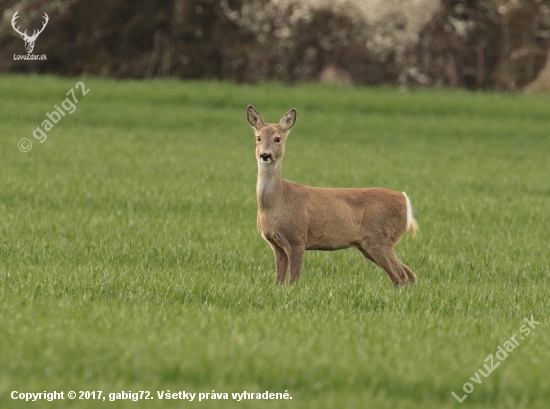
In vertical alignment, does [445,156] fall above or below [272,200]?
below

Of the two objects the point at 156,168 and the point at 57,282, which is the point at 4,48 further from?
the point at 57,282

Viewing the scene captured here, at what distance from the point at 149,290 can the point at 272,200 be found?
1.55 m

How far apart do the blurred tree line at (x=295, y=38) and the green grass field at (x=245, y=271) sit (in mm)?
8878

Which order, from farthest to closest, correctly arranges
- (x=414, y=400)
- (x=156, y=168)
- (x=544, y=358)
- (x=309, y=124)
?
(x=309, y=124) → (x=156, y=168) → (x=544, y=358) → (x=414, y=400)

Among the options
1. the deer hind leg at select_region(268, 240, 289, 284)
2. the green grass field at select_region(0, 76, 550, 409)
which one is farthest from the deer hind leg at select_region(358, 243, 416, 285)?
the deer hind leg at select_region(268, 240, 289, 284)

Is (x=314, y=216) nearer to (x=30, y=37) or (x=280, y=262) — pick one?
(x=280, y=262)

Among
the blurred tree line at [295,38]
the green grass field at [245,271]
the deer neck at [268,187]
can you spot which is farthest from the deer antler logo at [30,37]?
the deer neck at [268,187]

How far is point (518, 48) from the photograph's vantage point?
38375 millimetres

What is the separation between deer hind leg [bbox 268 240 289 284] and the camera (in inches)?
420

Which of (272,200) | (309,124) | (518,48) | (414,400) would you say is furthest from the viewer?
(518,48)

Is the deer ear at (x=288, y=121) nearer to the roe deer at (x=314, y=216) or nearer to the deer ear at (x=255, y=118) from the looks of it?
the roe deer at (x=314, y=216)

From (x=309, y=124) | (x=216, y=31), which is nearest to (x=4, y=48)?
(x=216, y=31)

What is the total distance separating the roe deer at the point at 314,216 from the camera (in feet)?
34.3

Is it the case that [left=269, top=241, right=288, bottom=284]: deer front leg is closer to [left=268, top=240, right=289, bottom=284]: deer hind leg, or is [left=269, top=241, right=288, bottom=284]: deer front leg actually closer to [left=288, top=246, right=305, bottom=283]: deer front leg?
[left=268, top=240, right=289, bottom=284]: deer hind leg
